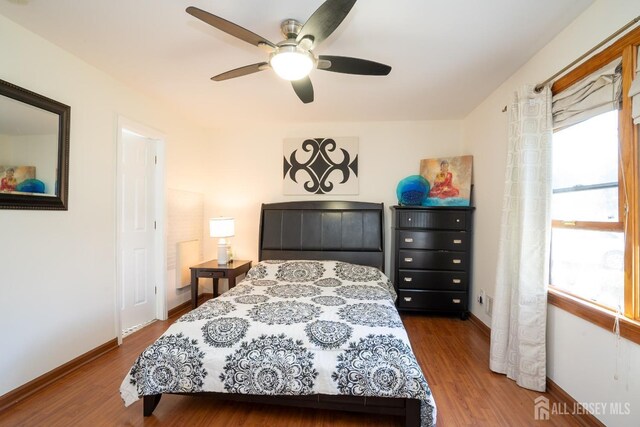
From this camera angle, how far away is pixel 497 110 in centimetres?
277

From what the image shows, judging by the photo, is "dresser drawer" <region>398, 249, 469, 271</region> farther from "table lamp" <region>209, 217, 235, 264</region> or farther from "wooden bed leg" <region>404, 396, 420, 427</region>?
"table lamp" <region>209, 217, 235, 264</region>

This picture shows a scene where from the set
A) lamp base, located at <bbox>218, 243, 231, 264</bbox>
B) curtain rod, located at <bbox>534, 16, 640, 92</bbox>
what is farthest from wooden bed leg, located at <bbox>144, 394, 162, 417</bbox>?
curtain rod, located at <bbox>534, 16, 640, 92</bbox>

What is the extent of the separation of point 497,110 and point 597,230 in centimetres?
154

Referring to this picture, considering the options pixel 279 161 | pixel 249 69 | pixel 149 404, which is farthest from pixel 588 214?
pixel 279 161

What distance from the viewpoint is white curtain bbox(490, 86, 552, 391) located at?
1.95 m

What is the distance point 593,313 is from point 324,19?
2.18 meters

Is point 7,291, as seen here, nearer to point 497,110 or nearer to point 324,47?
point 324,47

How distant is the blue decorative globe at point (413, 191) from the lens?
333 cm

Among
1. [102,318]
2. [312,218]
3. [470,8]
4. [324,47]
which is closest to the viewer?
[470,8]

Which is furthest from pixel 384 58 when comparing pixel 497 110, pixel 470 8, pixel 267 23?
pixel 497 110

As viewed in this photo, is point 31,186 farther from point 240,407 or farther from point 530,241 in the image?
point 530,241

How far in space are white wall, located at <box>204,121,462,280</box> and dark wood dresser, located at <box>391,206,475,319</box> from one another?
0.42 m

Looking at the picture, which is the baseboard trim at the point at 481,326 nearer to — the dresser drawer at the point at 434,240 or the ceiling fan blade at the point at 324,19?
the dresser drawer at the point at 434,240

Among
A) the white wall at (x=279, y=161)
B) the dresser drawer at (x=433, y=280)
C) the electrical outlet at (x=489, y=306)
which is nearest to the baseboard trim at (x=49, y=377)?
the white wall at (x=279, y=161)
